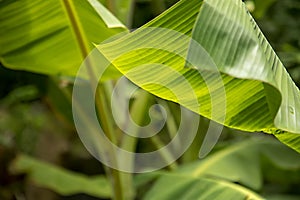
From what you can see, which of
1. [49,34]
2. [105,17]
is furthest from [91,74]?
[105,17]

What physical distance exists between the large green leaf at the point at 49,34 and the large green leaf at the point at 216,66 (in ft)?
0.81

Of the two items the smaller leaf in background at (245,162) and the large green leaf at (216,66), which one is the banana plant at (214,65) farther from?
the smaller leaf in background at (245,162)

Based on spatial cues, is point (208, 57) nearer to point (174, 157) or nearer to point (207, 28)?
point (207, 28)

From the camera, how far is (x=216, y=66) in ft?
1.44

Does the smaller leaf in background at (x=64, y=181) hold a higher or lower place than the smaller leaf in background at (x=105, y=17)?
lower

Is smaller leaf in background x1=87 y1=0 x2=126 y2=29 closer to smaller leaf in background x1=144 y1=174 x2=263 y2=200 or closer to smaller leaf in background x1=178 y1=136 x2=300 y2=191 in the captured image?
smaller leaf in background x1=144 y1=174 x2=263 y2=200

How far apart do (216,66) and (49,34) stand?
0.50m

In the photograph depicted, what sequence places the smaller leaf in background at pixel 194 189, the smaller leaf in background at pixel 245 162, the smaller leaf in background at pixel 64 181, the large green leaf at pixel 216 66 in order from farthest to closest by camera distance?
1. the smaller leaf in background at pixel 64 181
2. the smaller leaf in background at pixel 245 162
3. the smaller leaf in background at pixel 194 189
4. the large green leaf at pixel 216 66

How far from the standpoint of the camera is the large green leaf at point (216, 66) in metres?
0.44

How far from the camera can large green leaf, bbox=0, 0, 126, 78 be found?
0.79m

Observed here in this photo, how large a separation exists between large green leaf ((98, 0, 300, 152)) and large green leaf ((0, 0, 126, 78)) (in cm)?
25

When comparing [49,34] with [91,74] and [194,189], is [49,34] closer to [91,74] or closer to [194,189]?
[91,74]

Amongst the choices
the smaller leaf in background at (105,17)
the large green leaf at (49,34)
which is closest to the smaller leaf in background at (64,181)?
the large green leaf at (49,34)

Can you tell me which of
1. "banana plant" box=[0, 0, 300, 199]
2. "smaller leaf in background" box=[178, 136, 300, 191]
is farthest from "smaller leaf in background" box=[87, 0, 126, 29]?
"smaller leaf in background" box=[178, 136, 300, 191]
